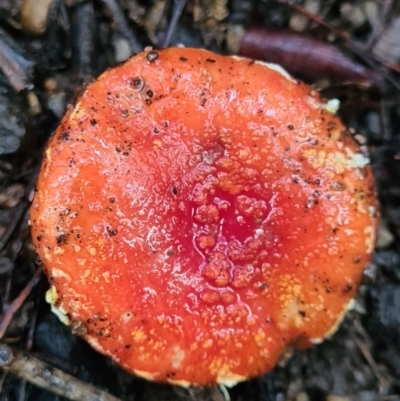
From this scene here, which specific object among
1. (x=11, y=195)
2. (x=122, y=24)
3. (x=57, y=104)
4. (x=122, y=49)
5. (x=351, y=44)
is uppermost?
(x=351, y=44)

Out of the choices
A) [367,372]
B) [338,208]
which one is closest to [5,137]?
[338,208]

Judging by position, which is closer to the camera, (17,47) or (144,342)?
(144,342)

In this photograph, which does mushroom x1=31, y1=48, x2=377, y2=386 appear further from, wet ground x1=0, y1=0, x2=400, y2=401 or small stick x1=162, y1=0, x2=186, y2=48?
small stick x1=162, y1=0, x2=186, y2=48

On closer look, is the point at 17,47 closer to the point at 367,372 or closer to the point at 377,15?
the point at 377,15

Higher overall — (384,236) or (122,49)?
Result: (122,49)

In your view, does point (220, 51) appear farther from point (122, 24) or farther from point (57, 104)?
point (57, 104)

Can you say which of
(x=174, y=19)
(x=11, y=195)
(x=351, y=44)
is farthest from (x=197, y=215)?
(x=351, y=44)

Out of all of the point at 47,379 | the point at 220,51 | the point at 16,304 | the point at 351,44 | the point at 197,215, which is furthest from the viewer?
the point at 220,51
